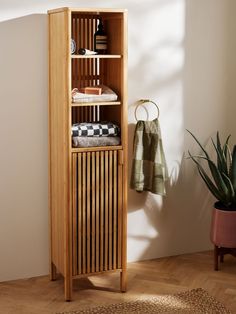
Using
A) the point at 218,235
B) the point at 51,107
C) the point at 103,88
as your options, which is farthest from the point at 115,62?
the point at 218,235

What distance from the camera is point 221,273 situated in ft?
14.5

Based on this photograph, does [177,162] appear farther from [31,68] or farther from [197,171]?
[31,68]

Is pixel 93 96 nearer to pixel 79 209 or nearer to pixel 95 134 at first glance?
pixel 95 134

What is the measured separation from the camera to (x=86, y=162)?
386 centimetres

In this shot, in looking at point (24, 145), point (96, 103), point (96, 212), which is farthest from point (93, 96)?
point (96, 212)

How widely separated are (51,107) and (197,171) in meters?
1.31

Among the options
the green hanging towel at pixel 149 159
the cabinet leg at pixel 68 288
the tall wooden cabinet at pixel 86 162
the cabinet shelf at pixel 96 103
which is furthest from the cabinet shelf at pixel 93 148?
the cabinet leg at pixel 68 288

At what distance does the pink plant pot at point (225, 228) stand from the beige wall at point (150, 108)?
1.33 ft

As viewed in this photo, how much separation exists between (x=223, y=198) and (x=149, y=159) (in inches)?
23.5

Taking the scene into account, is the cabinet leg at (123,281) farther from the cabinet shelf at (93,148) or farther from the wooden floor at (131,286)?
the cabinet shelf at (93,148)

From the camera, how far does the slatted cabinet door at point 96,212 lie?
12.7 feet

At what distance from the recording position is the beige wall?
401 cm

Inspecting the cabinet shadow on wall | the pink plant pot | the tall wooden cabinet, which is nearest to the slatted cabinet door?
the tall wooden cabinet

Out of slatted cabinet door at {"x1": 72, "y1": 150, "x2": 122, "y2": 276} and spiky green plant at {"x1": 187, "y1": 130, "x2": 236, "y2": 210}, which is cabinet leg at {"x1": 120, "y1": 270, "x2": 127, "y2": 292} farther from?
spiky green plant at {"x1": 187, "y1": 130, "x2": 236, "y2": 210}
